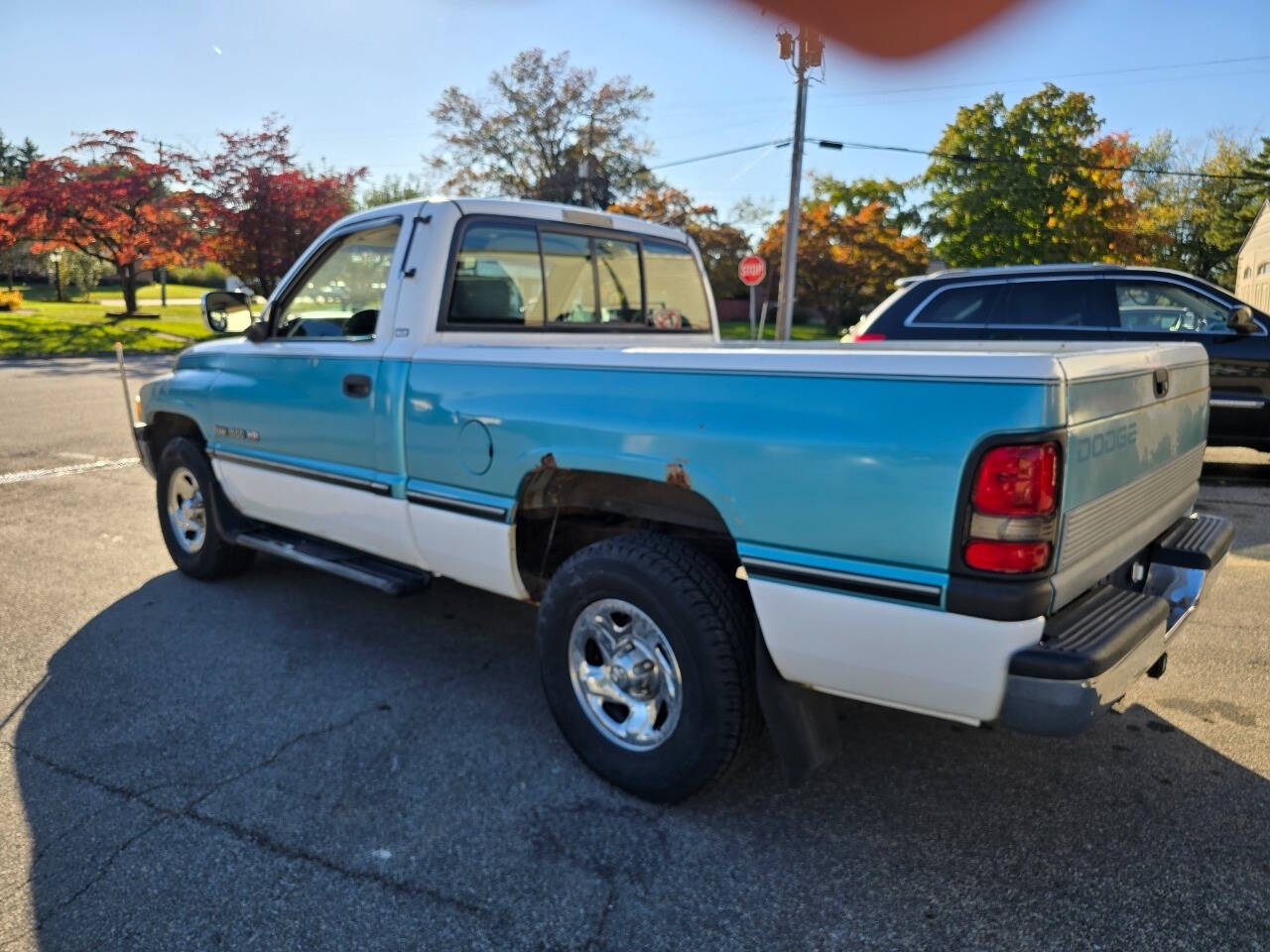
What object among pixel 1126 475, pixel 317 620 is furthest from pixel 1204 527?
pixel 317 620

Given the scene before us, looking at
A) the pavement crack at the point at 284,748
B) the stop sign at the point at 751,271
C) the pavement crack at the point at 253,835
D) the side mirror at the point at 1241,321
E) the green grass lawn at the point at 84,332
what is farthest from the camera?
the green grass lawn at the point at 84,332

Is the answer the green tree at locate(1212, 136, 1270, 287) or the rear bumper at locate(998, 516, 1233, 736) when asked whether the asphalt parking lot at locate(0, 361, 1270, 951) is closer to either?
the rear bumper at locate(998, 516, 1233, 736)

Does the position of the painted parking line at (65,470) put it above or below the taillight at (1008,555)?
below

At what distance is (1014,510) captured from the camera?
2.18 m

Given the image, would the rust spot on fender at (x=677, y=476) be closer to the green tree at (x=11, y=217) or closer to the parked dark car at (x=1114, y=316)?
the parked dark car at (x=1114, y=316)

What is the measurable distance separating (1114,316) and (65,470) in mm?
9481

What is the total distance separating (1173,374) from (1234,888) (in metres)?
1.57

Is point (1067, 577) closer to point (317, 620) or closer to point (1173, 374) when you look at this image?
point (1173, 374)

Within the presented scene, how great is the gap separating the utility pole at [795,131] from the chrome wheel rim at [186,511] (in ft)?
51.0

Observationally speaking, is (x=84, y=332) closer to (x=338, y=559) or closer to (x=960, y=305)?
(x=960, y=305)

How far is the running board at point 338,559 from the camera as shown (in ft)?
12.6

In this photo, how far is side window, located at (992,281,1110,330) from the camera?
7.79m

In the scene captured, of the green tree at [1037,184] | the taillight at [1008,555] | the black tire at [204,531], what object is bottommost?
the black tire at [204,531]

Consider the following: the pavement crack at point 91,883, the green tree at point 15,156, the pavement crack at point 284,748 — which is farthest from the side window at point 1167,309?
the green tree at point 15,156
